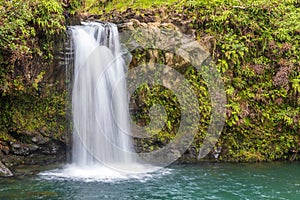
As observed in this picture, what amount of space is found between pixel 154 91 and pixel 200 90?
53.4 inches

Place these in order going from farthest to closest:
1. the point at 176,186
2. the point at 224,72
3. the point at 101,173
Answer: the point at 224,72 < the point at 101,173 < the point at 176,186

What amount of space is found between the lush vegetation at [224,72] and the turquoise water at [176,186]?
4.02 feet

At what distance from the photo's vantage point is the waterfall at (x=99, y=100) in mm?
8562

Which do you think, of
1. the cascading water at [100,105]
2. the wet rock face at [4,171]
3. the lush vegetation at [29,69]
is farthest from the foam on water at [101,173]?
the lush vegetation at [29,69]

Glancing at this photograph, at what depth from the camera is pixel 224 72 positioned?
941 centimetres

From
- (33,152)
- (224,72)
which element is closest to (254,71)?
(224,72)

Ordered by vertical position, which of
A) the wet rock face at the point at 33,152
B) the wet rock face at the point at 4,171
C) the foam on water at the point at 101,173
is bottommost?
the foam on water at the point at 101,173

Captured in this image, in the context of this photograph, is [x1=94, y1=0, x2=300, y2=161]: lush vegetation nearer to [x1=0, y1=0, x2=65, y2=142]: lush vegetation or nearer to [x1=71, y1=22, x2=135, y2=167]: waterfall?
[x1=71, y1=22, x2=135, y2=167]: waterfall

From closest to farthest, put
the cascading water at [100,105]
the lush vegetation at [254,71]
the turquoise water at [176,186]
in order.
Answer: the turquoise water at [176,186] → the cascading water at [100,105] → the lush vegetation at [254,71]

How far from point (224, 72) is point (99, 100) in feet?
12.3

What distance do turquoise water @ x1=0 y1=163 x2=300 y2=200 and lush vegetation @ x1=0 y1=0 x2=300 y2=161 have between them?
1224 millimetres

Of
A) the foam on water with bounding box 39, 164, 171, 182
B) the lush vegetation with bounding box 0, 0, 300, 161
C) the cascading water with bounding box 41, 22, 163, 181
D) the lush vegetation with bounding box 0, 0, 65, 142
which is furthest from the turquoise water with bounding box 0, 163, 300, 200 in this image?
the lush vegetation with bounding box 0, 0, 65, 142

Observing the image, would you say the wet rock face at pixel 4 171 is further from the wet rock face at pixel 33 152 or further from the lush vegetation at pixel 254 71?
the lush vegetation at pixel 254 71

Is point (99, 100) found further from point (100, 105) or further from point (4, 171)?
point (4, 171)
